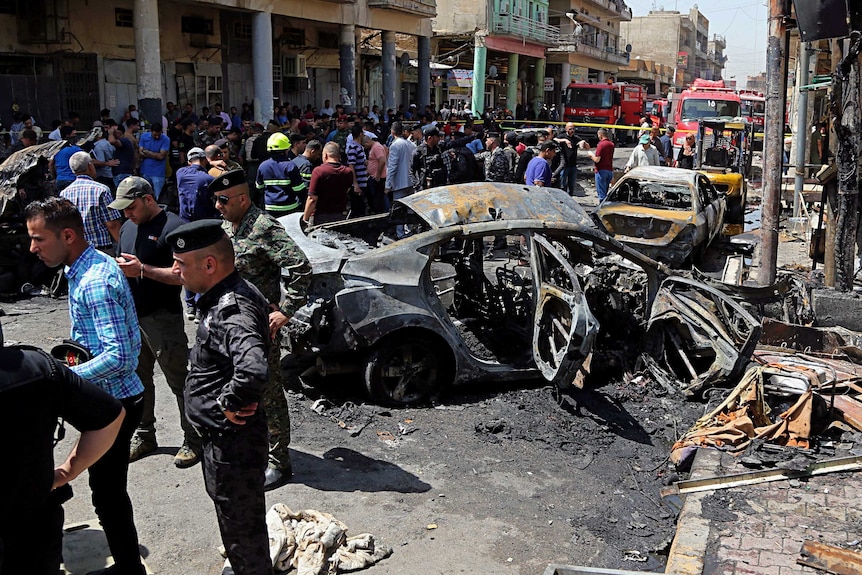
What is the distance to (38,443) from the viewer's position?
108 inches

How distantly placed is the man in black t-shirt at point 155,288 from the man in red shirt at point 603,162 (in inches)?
490

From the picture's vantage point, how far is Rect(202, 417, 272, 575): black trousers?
358cm

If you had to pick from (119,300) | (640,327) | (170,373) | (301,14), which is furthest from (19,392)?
(301,14)

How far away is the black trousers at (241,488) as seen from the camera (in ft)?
11.7

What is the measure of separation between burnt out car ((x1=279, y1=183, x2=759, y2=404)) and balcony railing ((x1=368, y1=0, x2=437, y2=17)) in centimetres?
2189

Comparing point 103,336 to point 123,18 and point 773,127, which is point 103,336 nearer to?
point 773,127

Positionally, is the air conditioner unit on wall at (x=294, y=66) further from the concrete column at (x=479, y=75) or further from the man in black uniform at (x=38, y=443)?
the man in black uniform at (x=38, y=443)

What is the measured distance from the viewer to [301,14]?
80.8ft

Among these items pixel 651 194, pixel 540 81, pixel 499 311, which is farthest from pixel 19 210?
pixel 540 81

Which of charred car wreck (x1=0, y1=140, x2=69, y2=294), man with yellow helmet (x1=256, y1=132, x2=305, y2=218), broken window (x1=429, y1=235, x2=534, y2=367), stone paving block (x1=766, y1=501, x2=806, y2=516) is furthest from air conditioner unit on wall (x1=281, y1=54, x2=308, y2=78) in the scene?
stone paving block (x1=766, y1=501, x2=806, y2=516)

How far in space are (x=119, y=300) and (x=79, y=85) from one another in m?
18.0

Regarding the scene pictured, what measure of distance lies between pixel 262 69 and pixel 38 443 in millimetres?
20852

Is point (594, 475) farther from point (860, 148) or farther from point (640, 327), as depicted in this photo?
point (860, 148)

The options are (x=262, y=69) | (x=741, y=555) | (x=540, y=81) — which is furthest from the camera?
(x=540, y=81)
